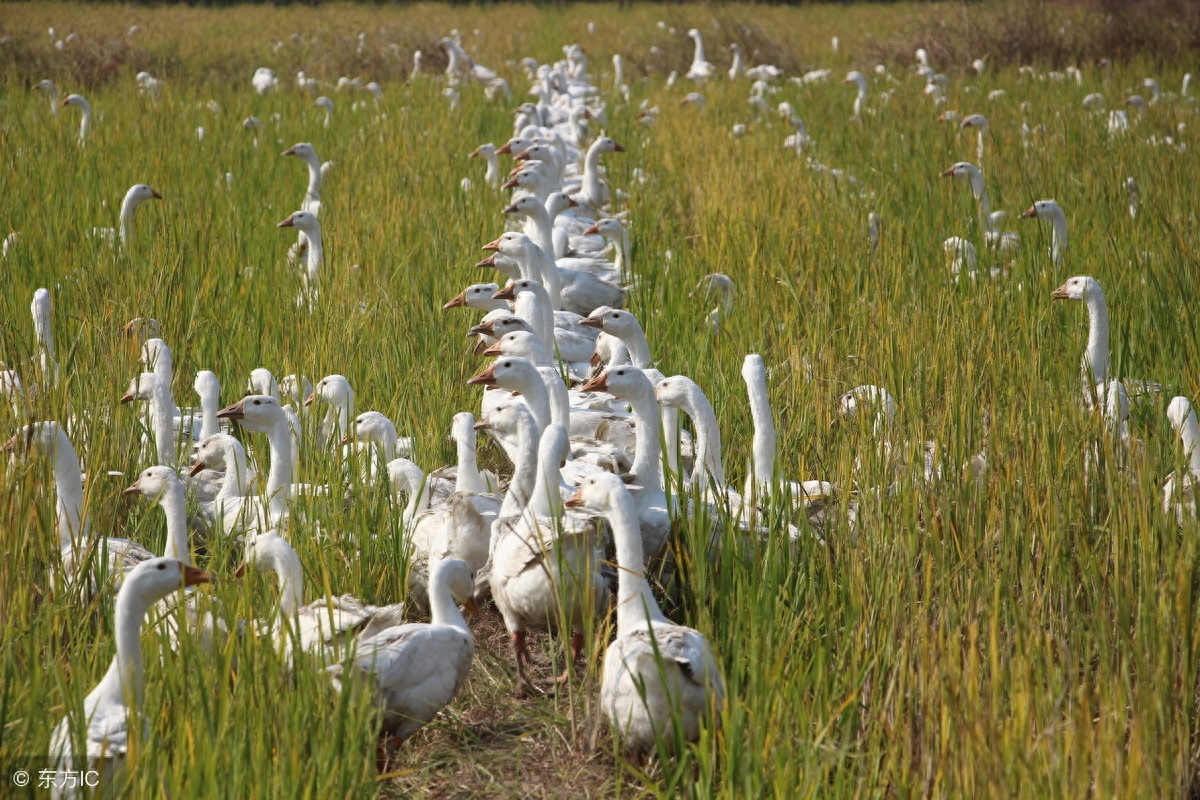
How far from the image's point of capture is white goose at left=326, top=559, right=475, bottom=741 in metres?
2.95

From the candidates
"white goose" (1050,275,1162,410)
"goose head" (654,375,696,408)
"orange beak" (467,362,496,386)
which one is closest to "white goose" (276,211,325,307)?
"orange beak" (467,362,496,386)

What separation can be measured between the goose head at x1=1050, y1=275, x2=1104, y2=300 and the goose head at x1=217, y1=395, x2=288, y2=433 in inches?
131

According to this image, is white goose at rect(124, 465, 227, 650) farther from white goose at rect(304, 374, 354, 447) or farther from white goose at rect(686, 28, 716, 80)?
white goose at rect(686, 28, 716, 80)

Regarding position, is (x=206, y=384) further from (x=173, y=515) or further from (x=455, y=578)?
(x=455, y=578)

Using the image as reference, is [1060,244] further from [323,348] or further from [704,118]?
[704,118]

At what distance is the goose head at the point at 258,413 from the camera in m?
4.27

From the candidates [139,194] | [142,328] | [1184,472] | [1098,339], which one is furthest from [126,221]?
[1184,472]

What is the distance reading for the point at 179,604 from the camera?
291 cm

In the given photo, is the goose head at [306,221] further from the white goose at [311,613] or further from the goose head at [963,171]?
the goose head at [963,171]

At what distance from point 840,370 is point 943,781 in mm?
2886

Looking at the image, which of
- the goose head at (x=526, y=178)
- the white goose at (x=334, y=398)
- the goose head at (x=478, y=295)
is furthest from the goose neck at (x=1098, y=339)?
the goose head at (x=526, y=178)

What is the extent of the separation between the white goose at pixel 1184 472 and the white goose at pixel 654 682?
1.38 meters

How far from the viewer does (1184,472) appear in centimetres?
376

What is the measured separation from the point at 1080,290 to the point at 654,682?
3.40 metres
